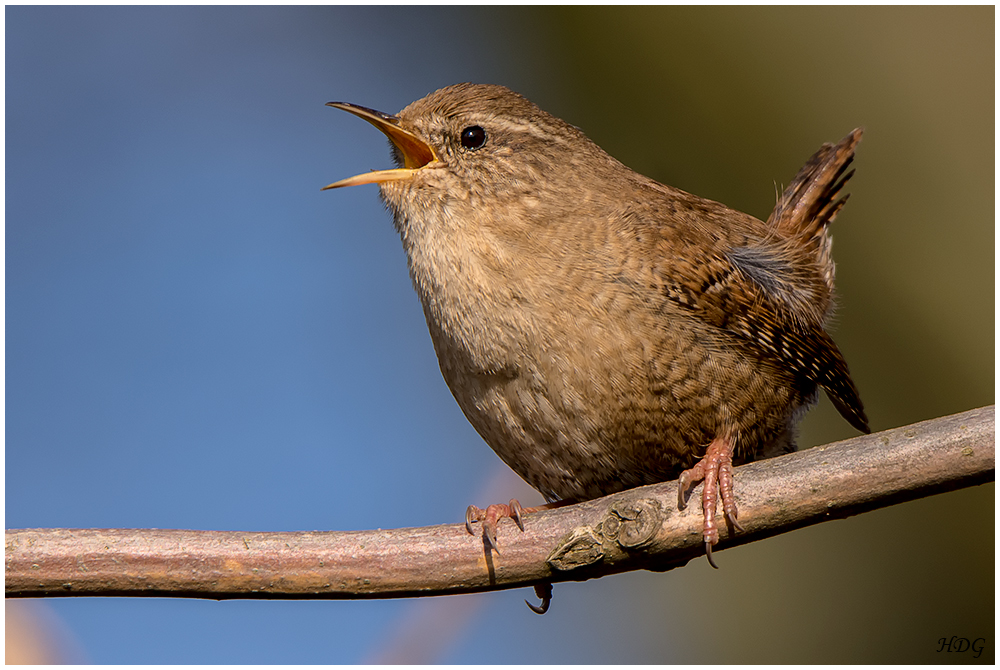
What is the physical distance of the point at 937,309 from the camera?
3.97m

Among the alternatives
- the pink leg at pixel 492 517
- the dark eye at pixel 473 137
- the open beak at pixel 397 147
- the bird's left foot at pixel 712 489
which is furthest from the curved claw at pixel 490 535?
the dark eye at pixel 473 137

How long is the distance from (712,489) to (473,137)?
1.21 meters

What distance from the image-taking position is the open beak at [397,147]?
2529mm

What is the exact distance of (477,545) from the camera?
2.27m

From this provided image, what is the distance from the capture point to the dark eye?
269 cm

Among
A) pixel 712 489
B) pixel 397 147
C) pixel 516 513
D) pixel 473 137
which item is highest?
pixel 397 147

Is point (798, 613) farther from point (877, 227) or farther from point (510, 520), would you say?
point (510, 520)

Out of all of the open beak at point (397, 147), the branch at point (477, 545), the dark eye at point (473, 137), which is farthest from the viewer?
the dark eye at point (473, 137)

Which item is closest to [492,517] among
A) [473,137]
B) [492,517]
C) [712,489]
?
[492,517]

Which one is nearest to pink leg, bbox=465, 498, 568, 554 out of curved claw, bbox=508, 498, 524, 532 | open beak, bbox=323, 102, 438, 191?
curved claw, bbox=508, 498, 524, 532

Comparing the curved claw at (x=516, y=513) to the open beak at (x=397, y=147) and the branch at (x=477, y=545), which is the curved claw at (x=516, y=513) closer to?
the branch at (x=477, y=545)

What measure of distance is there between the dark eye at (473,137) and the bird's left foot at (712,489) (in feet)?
3.60

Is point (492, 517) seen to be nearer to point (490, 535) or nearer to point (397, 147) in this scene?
point (490, 535)

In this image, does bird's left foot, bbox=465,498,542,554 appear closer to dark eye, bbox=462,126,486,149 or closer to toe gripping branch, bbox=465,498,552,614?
toe gripping branch, bbox=465,498,552,614
